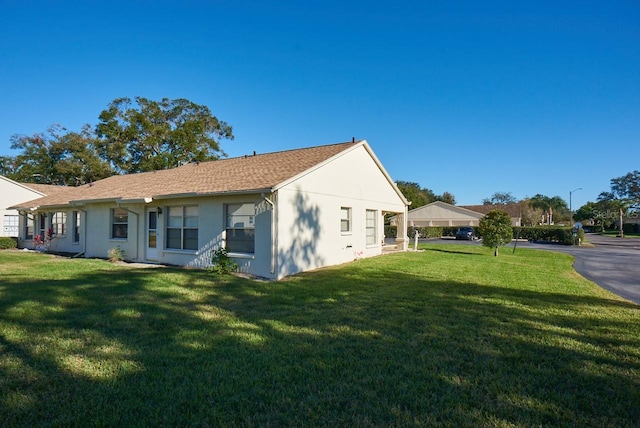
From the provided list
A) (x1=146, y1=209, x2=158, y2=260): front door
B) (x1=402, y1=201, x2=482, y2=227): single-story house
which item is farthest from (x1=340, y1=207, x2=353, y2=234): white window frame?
(x1=402, y1=201, x2=482, y2=227): single-story house

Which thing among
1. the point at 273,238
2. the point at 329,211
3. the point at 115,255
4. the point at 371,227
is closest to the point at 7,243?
the point at 115,255

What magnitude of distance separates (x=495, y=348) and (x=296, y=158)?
11.1m

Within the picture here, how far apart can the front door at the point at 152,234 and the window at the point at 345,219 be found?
287 inches

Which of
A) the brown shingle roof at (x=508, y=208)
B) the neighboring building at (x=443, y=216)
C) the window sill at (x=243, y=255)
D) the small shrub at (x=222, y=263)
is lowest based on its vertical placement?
the small shrub at (x=222, y=263)

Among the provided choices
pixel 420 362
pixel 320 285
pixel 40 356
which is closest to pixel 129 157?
pixel 320 285

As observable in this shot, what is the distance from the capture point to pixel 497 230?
19.2 m

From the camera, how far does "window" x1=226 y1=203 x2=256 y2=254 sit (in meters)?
11.7

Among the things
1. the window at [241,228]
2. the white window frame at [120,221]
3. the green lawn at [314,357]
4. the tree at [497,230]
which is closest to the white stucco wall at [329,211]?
the window at [241,228]

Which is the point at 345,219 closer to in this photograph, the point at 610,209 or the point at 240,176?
the point at 240,176

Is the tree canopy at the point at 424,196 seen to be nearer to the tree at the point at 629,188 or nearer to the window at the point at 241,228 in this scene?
the tree at the point at 629,188

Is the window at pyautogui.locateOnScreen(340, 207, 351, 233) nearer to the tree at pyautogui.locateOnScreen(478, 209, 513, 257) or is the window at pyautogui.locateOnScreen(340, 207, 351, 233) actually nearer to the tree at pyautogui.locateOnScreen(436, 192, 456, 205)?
the tree at pyautogui.locateOnScreen(478, 209, 513, 257)

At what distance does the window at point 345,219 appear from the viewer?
48.8 ft

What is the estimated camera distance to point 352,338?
5.35m

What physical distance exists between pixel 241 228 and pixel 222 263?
4.19 feet
